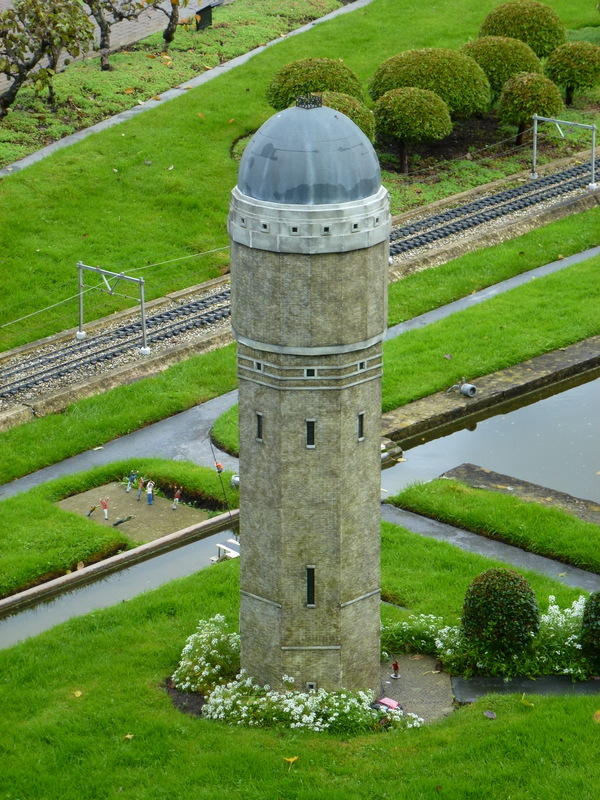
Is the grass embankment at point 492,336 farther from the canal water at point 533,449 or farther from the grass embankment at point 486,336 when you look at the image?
the canal water at point 533,449

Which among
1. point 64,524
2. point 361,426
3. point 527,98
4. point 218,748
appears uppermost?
point 361,426

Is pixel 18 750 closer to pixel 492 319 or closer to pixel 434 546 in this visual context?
pixel 434 546

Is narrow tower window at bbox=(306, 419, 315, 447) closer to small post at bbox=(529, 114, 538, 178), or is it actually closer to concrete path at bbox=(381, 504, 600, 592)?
concrete path at bbox=(381, 504, 600, 592)

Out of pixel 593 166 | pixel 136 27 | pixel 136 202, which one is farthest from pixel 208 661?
pixel 136 27

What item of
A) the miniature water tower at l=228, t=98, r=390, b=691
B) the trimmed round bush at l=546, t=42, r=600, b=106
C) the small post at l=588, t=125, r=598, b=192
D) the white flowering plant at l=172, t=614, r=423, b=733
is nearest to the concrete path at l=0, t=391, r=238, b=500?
the white flowering plant at l=172, t=614, r=423, b=733

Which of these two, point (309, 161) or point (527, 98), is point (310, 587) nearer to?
point (309, 161)

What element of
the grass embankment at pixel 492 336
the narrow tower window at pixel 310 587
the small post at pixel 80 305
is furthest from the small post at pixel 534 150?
the narrow tower window at pixel 310 587
